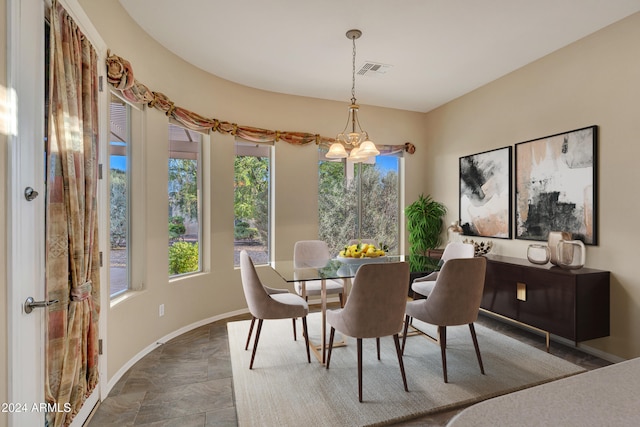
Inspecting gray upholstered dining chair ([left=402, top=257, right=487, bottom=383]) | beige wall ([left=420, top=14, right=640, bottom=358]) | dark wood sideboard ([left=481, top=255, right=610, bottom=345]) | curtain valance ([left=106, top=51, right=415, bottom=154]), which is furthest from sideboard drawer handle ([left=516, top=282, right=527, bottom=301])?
curtain valance ([left=106, top=51, right=415, bottom=154])

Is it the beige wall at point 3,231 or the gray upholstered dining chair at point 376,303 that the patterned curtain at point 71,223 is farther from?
the gray upholstered dining chair at point 376,303

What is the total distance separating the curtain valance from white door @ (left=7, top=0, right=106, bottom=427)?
0.95 meters

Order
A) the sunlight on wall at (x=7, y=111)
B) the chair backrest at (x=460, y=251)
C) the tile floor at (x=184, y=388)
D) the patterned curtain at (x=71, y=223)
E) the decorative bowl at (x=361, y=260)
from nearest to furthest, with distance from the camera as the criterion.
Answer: the sunlight on wall at (x=7, y=111) → the patterned curtain at (x=71, y=223) → the tile floor at (x=184, y=388) → the decorative bowl at (x=361, y=260) → the chair backrest at (x=460, y=251)

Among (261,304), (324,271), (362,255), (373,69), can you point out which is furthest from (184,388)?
(373,69)

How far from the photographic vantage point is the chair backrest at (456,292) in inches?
96.3

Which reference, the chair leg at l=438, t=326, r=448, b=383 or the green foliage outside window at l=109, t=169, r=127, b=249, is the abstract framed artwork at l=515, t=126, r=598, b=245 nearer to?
the chair leg at l=438, t=326, r=448, b=383

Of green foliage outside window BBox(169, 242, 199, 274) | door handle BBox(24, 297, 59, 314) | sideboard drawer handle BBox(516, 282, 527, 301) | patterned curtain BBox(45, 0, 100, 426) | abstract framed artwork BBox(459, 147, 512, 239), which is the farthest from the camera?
abstract framed artwork BBox(459, 147, 512, 239)

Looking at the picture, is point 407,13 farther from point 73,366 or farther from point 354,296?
point 73,366

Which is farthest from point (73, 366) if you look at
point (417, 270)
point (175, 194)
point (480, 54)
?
point (480, 54)

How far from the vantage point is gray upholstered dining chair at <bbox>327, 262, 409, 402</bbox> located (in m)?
2.25

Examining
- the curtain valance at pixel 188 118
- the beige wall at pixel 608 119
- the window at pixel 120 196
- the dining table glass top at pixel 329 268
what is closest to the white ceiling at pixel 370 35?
the beige wall at pixel 608 119

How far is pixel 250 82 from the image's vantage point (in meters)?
4.25

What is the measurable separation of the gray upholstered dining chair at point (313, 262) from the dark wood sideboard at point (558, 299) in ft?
5.88

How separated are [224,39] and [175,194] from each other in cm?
175
